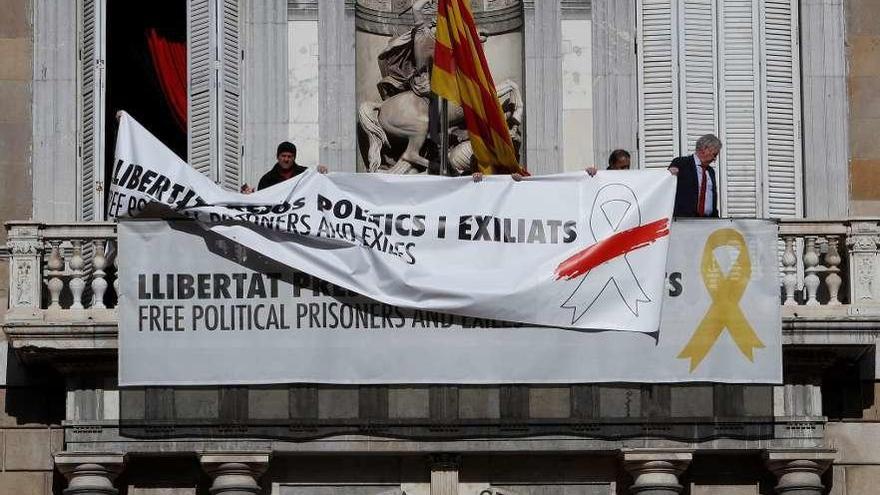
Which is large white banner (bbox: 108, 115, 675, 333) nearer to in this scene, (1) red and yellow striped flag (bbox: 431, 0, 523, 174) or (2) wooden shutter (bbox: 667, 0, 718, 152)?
(1) red and yellow striped flag (bbox: 431, 0, 523, 174)

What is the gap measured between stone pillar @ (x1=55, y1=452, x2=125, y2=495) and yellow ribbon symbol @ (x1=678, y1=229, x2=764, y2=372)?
17.5 ft

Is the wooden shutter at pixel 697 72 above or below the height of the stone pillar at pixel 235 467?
above

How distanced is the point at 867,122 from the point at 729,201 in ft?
5.10

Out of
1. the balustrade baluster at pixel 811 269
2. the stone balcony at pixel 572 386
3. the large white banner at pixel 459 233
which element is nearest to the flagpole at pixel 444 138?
the large white banner at pixel 459 233

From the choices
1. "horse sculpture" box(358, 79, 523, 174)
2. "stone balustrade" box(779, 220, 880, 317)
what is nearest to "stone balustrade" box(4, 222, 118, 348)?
"horse sculpture" box(358, 79, 523, 174)

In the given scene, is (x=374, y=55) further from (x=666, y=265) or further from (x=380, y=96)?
(x=666, y=265)

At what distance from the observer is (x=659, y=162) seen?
31.5 meters

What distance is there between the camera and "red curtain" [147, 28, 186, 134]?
32.4m

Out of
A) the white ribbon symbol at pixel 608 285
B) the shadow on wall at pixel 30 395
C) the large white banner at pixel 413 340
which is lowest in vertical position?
the shadow on wall at pixel 30 395

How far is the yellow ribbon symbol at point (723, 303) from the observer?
29.5 metres

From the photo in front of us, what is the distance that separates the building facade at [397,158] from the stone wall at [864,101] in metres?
0.02

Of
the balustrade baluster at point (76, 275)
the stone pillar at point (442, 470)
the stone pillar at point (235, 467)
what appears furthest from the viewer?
the balustrade baluster at point (76, 275)

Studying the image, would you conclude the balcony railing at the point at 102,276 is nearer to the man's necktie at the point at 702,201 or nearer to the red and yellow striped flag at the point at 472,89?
the man's necktie at the point at 702,201

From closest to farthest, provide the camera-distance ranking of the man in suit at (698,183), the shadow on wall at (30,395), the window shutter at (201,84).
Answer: the man in suit at (698,183) < the shadow on wall at (30,395) < the window shutter at (201,84)
